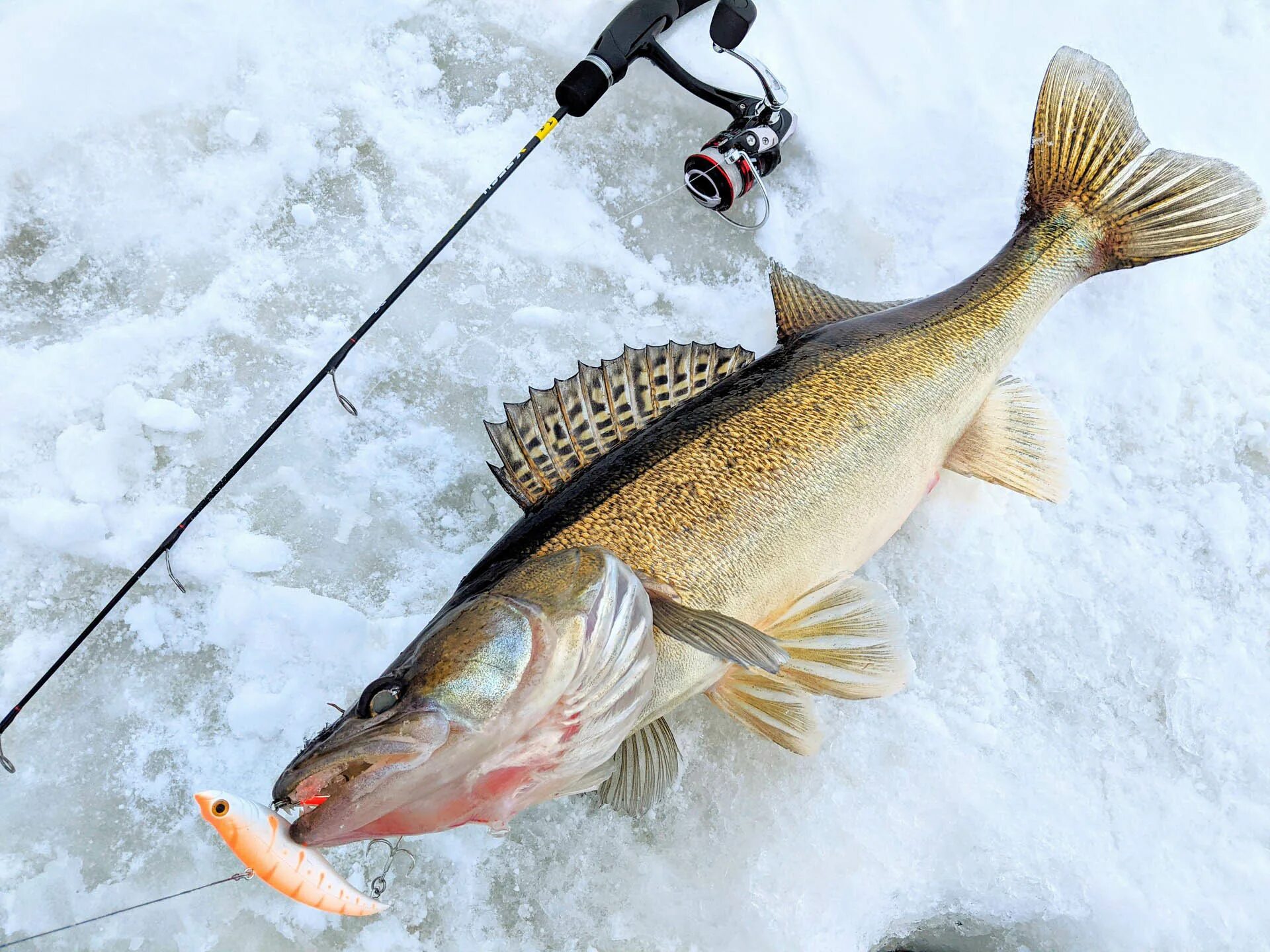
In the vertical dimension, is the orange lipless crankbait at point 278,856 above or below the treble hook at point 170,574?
above

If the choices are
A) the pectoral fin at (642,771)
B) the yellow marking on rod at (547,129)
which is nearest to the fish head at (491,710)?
the pectoral fin at (642,771)

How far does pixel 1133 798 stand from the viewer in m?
2.21

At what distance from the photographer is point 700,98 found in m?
2.91

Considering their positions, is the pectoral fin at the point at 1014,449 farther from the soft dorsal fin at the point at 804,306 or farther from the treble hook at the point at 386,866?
the treble hook at the point at 386,866

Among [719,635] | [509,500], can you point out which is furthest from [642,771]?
[509,500]

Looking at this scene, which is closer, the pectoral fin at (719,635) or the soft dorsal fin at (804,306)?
the pectoral fin at (719,635)

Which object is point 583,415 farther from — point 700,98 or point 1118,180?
point 1118,180

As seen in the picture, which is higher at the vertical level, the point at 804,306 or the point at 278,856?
the point at 804,306

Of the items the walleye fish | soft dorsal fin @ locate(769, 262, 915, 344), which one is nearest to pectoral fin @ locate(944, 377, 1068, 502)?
the walleye fish

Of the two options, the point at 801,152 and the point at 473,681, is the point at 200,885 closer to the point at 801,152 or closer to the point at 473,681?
the point at 473,681

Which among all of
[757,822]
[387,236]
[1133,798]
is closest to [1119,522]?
[1133,798]

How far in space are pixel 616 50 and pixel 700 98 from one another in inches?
15.8

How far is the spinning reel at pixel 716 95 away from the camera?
2.59 meters

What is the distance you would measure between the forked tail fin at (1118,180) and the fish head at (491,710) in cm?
180
